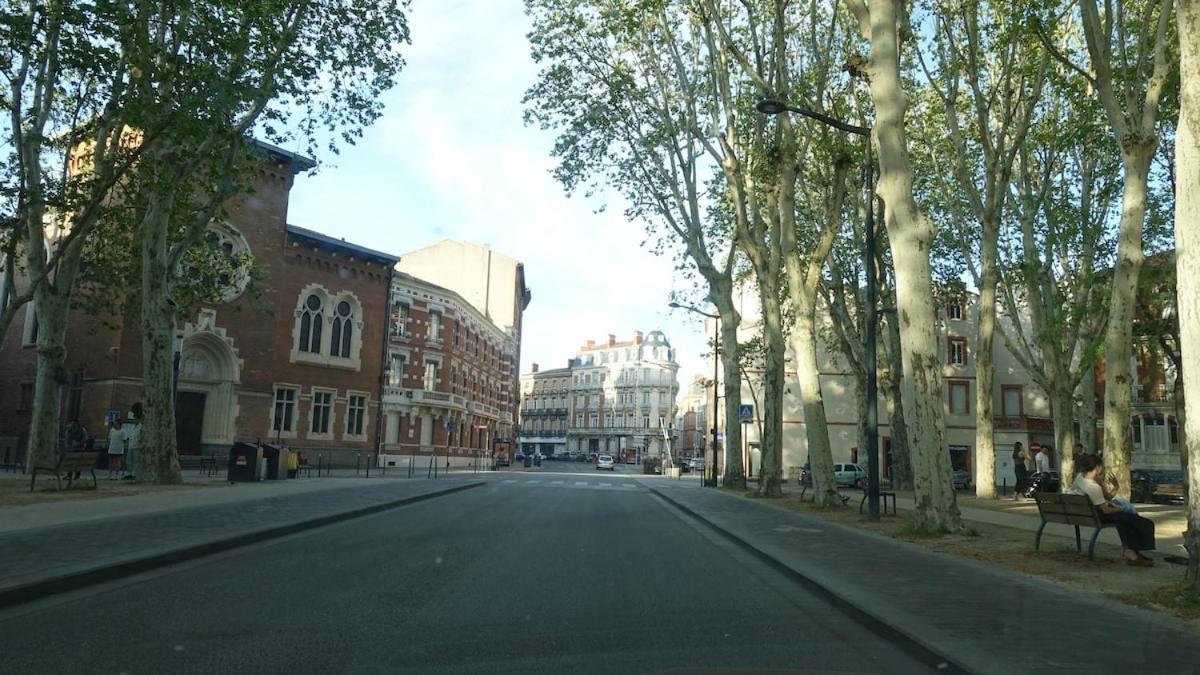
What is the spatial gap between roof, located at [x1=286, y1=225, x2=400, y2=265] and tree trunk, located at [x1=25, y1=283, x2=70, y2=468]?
67.4ft

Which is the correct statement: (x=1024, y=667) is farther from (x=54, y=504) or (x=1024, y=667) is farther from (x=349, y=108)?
(x=349, y=108)

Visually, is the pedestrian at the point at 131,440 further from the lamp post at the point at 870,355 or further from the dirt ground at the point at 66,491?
the lamp post at the point at 870,355

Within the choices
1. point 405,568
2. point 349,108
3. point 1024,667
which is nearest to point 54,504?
point 405,568

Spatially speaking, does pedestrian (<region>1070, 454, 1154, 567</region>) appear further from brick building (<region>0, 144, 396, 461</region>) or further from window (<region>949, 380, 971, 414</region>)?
window (<region>949, 380, 971, 414</region>)

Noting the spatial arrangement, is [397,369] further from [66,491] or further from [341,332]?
[66,491]

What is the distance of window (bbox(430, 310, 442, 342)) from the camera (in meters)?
50.6

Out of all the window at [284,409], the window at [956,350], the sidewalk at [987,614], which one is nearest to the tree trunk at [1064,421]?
the sidewalk at [987,614]

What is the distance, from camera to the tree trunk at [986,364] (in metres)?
21.9

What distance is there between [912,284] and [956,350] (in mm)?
43593

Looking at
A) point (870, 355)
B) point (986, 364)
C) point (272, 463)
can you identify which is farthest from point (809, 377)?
point (272, 463)

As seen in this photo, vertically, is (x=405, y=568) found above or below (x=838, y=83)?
below

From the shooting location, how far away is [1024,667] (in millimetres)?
→ 4727

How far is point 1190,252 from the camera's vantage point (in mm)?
6840

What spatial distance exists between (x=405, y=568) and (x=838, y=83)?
19073mm
